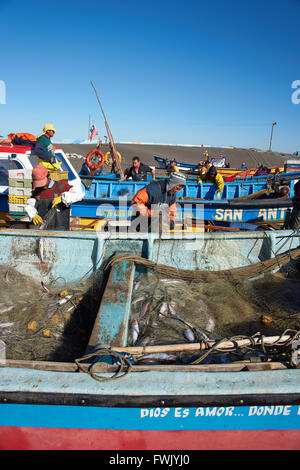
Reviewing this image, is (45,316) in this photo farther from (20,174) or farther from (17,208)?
(20,174)

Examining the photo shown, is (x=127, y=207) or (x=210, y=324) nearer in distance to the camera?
(x=210, y=324)

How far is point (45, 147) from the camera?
7289 mm

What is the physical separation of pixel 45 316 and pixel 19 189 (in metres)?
3.48

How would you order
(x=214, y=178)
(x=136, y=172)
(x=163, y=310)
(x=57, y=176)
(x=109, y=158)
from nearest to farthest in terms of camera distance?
(x=163, y=310) → (x=57, y=176) → (x=214, y=178) → (x=136, y=172) → (x=109, y=158)

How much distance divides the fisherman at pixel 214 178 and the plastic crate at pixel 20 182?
6617 mm

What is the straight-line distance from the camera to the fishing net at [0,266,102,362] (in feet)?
10.3

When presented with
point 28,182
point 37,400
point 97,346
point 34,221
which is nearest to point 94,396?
point 37,400

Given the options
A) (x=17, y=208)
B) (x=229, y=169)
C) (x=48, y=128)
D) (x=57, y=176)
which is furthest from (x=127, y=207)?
(x=229, y=169)

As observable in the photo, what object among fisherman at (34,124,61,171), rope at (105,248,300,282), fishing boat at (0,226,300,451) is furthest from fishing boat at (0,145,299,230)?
fishing boat at (0,226,300,451)

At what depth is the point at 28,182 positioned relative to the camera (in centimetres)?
603

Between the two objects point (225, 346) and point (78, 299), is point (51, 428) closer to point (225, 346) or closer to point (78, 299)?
point (225, 346)

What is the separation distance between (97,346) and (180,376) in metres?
0.87

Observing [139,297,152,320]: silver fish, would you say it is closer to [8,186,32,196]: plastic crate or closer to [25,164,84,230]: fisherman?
[25,164,84,230]: fisherman

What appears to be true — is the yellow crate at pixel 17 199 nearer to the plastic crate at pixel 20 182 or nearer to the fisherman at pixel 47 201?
the plastic crate at pixel 20 182
